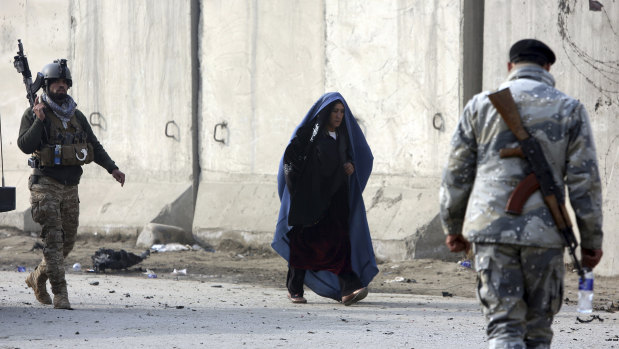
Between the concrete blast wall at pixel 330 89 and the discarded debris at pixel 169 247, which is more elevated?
the concrete blast wall at pixel 330 89

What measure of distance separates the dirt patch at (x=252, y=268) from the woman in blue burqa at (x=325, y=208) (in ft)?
3.35

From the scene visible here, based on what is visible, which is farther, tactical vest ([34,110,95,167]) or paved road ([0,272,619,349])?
tactical vest ([34,110,95,167])

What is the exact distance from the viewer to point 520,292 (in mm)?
4348

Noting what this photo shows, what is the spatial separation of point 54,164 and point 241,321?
1.79 meters

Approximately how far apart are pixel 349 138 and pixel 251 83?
178 inches

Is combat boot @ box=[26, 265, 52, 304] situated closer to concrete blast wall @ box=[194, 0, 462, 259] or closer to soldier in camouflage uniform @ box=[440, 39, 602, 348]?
concrete blast wall @ box=[194, 0, 462, 259]

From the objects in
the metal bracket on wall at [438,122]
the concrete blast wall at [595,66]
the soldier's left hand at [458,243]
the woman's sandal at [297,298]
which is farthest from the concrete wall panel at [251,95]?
the soldier's left hand at [458,243]

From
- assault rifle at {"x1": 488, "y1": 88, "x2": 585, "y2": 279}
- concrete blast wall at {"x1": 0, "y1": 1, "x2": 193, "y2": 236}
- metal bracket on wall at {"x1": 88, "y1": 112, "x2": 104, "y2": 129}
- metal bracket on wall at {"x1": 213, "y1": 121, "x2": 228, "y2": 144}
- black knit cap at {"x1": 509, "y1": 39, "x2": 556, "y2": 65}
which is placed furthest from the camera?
metal bracket on wall at {"x1": 88, "y1": 112, "x2": 104, "y2": 129}

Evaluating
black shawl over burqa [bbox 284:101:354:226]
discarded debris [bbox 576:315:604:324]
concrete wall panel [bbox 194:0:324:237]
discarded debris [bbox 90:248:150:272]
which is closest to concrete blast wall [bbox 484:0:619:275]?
discarded debris [bbox 576:315:604:324]

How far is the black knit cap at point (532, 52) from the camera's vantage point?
446 cm

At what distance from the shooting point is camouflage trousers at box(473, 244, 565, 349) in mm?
4328

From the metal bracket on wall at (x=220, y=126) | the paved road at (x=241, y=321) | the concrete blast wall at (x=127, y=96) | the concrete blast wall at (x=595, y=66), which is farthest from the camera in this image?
the concrete blast wall at (x=127, y=96)

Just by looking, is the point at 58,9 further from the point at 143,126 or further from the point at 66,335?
the point at 66,335

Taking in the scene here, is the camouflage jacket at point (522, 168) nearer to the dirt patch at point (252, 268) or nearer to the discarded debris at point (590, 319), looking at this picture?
the discarded debris at point (590, 319)
